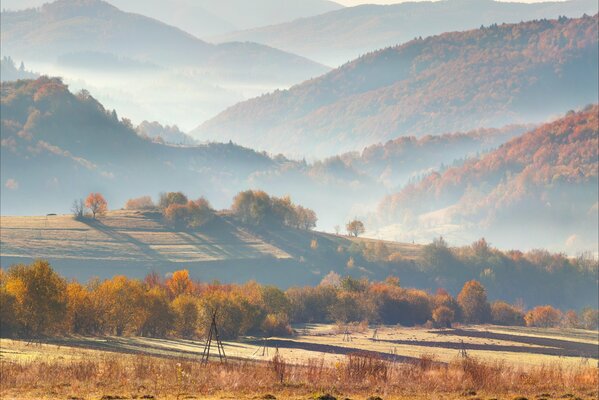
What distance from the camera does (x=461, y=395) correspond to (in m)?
62.6

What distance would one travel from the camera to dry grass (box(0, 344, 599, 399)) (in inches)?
2370

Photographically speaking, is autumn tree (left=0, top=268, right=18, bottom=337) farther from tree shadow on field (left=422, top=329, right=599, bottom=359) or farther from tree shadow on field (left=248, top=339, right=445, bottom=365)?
tree shadow on field (left=422, top=329, right=599, bottom=359)

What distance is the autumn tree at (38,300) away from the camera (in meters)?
126

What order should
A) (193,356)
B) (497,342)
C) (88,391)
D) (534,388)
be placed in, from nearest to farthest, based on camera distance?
(88,391) → (534,388) → (193,356) → (497,342)

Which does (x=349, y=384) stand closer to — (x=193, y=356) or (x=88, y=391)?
(x=88, y=391)

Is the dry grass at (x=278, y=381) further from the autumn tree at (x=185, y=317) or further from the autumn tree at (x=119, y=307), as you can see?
the autumn tree at (x=185, y=317)

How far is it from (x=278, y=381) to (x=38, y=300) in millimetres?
68781

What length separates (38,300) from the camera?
417 feet

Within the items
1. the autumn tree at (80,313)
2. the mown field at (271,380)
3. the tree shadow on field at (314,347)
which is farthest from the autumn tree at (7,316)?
the tree shadow on field at (314,347)

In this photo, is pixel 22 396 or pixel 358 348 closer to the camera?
pixel 22 396

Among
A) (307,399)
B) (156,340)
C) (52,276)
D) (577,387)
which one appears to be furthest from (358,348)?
(307,399)

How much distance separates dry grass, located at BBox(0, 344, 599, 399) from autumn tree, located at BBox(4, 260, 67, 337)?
5283 centimetres

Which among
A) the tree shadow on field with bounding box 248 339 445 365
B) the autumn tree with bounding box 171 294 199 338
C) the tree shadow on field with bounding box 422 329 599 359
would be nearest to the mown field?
the tree shadow on field with bounding box 248 339 445 365

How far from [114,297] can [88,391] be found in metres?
91.0
